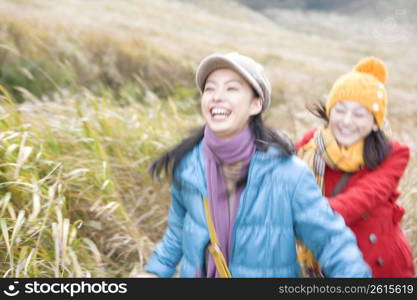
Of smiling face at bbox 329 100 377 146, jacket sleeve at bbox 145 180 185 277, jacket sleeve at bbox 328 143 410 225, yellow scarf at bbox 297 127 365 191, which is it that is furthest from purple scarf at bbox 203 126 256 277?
smiling face at bbox 329 100 377 146

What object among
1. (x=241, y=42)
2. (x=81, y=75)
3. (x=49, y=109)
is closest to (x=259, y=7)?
(x=241, y=42)

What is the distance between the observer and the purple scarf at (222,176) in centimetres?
186

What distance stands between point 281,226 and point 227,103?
0.52m

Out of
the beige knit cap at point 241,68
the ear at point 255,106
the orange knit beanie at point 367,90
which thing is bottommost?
the ear at point 255,106

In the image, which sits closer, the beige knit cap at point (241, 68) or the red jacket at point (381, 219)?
the beige knit cap at point (241, 68)

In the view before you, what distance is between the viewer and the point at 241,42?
1702cm

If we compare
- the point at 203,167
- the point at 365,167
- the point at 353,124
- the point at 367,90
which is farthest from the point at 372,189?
the point at 203,167

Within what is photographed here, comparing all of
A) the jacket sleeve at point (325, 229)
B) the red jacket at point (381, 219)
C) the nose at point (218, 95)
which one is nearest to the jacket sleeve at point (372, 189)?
the red jacket at point (381, 219)

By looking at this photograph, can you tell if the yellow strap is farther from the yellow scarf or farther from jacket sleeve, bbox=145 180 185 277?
the yellow scarf

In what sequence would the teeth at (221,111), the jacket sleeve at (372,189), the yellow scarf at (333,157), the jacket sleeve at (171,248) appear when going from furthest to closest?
the yellow scarf at (333,157) < the jacket sleeve at (372,189) < the jacket sleeve at (171,248) < the teeth at (221,111)

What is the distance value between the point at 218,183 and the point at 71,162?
67.8 inches

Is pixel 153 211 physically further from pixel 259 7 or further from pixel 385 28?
pixel 259 7

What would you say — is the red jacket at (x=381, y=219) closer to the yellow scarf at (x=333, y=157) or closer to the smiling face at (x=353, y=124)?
the yellow scarf at (x=333, y=157)

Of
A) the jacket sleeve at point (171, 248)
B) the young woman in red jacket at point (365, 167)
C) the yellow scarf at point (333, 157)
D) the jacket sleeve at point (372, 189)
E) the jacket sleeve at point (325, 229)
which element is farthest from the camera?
the yellow scarf at point (333, 157)
